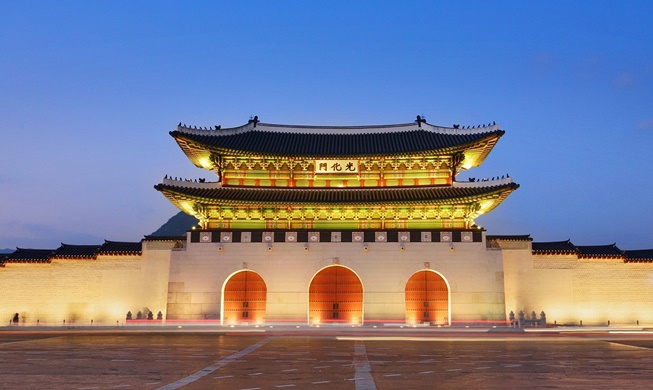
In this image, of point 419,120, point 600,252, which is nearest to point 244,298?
point 419,120

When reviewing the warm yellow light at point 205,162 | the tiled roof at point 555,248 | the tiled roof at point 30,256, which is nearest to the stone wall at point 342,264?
the tiled roof at point 555,248

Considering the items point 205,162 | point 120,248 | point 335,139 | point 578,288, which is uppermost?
point 335,139

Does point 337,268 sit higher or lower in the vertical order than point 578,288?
higher

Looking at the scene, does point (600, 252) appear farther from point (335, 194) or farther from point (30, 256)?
point (30, 256)

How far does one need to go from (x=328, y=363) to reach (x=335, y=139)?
2797cm

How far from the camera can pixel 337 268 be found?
3781 cm

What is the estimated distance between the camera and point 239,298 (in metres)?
37.6

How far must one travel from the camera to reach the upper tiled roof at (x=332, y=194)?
121 feet

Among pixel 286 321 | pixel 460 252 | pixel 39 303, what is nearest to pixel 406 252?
pixel 460 252

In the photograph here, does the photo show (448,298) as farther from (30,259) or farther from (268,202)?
(30,259)

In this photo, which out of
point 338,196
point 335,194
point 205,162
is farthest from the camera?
point 205,162

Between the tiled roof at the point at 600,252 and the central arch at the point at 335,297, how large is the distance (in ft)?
49.7

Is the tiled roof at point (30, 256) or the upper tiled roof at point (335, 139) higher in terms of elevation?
the upper tiled roof at point (335, 139)

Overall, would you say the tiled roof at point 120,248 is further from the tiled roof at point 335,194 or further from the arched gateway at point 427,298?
the arched gateway at point 427,298
